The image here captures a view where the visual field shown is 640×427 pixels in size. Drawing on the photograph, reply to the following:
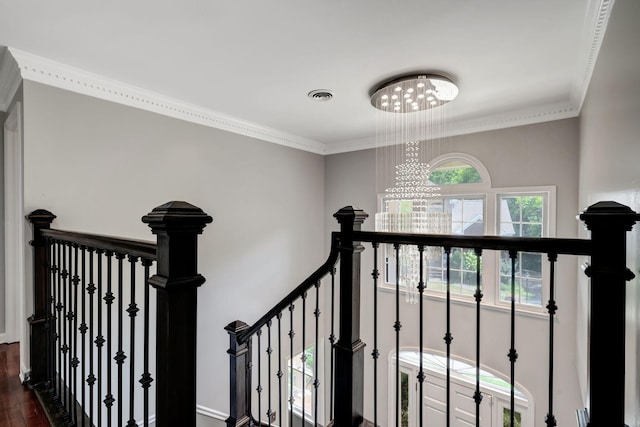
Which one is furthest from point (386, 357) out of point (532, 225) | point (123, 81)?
point (123, 81)

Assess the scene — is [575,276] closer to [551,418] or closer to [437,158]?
[437,158]

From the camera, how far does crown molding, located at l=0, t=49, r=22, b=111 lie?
7.52ft

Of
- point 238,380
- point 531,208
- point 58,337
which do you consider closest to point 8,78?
point 58,337

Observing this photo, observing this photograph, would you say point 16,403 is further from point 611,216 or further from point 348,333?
point 611,216

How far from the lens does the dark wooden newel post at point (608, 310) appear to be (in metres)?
0.86

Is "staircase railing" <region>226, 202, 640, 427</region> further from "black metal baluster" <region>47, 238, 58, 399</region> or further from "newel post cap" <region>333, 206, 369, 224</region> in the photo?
"black metal baluster" <region>47, 238, 58, 399</region>

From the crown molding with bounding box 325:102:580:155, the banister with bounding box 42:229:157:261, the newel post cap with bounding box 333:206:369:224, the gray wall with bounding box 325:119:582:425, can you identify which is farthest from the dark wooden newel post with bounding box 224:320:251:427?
the crown molding with bounding box 325:102:580:155

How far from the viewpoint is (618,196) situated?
1.52 m

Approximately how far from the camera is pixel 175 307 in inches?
34.9

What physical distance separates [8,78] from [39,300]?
1.85 m

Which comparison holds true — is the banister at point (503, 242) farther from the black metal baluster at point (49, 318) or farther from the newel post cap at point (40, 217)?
the newel post cap at point (40, 217)

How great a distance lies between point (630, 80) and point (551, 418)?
145 cm

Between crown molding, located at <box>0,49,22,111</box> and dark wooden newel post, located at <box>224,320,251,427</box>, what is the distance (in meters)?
2.53

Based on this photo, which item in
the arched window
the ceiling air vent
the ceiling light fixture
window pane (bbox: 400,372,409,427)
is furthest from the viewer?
window pane (bbox: 400,372,409,427)
